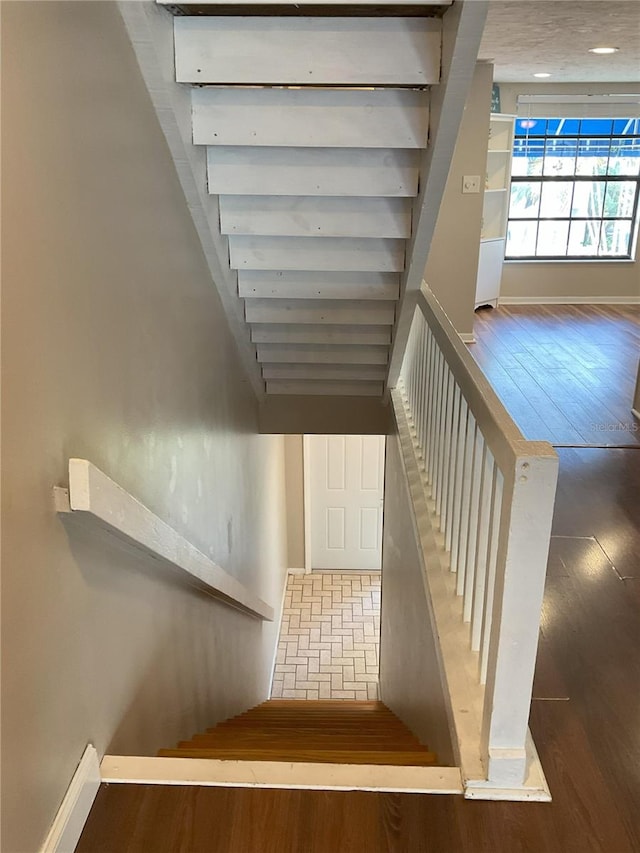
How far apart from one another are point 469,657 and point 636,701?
0.46m

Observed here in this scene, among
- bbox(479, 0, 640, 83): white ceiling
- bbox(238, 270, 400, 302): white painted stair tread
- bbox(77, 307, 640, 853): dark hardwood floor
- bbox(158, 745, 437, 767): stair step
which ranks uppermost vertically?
bbox(479, 0, 640, 83): white ceiling

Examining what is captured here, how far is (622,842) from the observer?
144 cm

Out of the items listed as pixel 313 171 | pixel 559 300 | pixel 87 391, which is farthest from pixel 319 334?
pixel 559 300

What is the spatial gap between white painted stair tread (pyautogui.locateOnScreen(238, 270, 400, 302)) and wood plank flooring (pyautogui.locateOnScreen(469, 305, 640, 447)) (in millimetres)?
1228

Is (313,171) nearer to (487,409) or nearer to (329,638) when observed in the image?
(487,409)

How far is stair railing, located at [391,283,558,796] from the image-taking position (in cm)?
135

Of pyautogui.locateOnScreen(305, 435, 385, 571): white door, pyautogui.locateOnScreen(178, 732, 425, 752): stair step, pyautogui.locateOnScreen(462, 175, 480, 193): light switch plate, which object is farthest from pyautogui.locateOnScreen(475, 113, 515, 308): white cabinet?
pyautogui.locateOnScreen(178, 732, 425, 752): stair step

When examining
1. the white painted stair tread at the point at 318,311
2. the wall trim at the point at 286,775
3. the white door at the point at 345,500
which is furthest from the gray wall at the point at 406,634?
the white door at the point at 345,500

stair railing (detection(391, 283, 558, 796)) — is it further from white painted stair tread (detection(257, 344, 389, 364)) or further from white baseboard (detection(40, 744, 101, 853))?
white painted stair tread (detection(257, 344, 389, 364))

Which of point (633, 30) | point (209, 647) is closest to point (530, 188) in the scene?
point (633, 30)

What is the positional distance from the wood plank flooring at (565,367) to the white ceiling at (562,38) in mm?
2106

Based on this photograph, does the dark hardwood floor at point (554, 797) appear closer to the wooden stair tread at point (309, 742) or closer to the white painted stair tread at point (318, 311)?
the wooden stair tread at point (309, 742)

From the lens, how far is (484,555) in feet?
5.98

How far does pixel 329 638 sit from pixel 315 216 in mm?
4142
